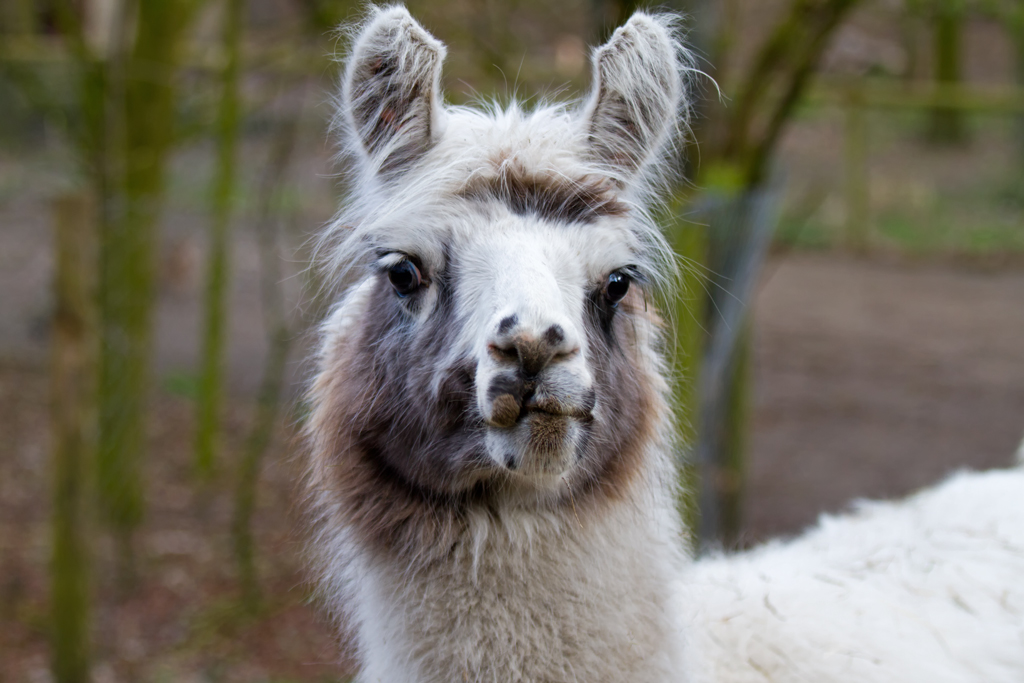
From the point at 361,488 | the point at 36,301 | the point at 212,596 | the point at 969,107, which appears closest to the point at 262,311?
the point at 36,301

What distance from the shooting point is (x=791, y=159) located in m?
17.5

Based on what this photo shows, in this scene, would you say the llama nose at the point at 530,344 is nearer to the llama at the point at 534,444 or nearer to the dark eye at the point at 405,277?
the llama at the point at 534,444

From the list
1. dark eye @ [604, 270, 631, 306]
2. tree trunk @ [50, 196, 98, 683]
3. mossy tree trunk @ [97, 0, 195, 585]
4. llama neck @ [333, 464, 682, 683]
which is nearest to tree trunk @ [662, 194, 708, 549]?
dark eye @ [604, 270, 631, 306]

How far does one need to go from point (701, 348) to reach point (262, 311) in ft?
27.1

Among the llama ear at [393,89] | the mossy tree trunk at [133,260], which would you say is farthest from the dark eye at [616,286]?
the mossy tree trunk at [133,260]

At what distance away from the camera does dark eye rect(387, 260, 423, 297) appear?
2.15 metres

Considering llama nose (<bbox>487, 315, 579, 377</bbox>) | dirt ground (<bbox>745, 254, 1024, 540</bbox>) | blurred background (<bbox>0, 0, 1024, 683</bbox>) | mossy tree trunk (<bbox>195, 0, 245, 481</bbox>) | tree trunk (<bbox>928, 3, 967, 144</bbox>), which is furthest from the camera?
tree trunk (<bbox>928, 3, 967, 144</bbox>)

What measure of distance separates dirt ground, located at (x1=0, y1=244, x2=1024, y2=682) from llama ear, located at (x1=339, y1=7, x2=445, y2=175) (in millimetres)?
979

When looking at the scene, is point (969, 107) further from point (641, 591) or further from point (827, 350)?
point (641, 591)

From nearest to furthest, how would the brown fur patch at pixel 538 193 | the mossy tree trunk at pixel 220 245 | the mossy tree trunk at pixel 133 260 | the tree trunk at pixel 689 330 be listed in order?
1. the brown fur patch at pixel 538 193
2. the tree trunk at pixel 689 330
3. the mossy tree trunk at pixel 133 260
4. the mossy tree trunk at pixel 220 245

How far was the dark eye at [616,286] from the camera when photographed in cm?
219

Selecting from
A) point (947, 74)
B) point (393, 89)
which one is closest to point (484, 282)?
point (393, 89)

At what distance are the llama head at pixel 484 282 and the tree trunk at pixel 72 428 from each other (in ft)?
7.67

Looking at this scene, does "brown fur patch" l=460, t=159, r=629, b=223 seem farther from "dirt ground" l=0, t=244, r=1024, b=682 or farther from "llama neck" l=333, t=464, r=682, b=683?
"dirt ground" l=0, t=244, r=1024, b=682
